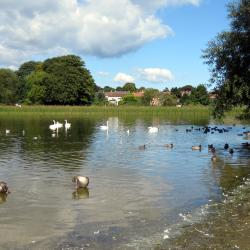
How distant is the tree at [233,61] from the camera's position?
105 ft

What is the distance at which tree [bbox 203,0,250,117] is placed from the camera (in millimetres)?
32106

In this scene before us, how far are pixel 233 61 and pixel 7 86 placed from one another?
119597 mm

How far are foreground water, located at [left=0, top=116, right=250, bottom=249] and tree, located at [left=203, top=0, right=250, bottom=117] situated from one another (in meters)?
4.28

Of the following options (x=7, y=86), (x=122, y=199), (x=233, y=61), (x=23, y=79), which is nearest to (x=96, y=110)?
(x=7, y=86)

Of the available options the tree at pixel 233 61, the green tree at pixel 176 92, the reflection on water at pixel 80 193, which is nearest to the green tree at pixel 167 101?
the green tree at pixel 176 92

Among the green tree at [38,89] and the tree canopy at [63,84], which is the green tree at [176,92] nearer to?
the tree canopy at [63,84]

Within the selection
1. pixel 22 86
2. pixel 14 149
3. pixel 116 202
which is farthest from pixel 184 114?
pixel 116 202

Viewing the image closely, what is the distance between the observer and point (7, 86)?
474 feet

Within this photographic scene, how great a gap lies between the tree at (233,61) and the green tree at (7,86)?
111779 millimetres

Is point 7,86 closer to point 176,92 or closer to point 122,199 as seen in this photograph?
point 176,92

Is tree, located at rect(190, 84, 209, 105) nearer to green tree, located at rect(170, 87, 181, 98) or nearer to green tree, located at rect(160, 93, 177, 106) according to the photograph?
green tree, located at rect(160, 93, 177, 106)

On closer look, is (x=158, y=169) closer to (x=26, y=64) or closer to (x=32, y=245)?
(x=32, y=245)

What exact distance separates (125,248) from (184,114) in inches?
3620

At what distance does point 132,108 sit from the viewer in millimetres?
106125
